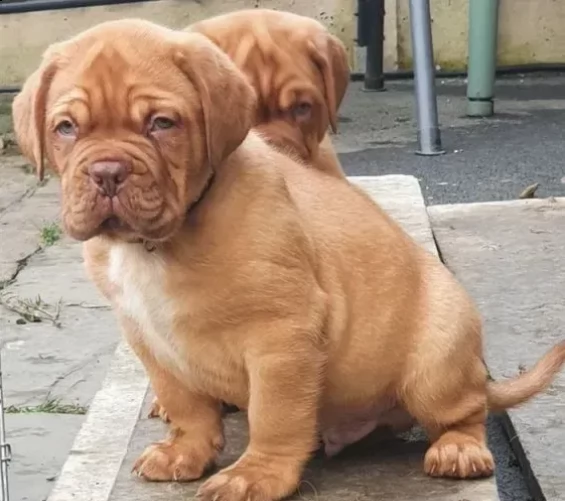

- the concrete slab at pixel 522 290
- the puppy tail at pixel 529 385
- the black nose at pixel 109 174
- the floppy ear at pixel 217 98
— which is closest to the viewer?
the black nose at pixel 109 174

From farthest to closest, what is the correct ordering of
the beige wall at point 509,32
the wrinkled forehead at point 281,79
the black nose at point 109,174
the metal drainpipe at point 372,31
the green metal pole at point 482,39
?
the beige wall at point 509,32 → the metal drainpipe at point 372,31 → the green metal pole at point 482,39 → the wrinkled forehead at point 281,79 → the black nose at point 109,174

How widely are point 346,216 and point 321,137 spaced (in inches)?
43.9

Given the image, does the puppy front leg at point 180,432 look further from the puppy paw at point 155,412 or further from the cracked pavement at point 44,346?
the cracked pavement at point 44,346

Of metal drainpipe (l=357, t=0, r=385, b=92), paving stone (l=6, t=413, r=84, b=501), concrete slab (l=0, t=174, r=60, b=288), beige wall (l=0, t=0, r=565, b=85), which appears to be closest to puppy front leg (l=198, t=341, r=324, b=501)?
paving stone (l=6, t=413, r=84, b=501)

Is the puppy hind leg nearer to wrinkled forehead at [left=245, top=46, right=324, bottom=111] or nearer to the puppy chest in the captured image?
the puppy chest

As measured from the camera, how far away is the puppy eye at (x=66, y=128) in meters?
2.41

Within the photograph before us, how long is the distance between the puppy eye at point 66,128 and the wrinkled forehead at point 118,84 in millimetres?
24

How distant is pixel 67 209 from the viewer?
242 cm

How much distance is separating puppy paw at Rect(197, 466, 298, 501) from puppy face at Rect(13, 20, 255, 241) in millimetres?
531

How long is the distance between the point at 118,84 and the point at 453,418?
108 centimetres

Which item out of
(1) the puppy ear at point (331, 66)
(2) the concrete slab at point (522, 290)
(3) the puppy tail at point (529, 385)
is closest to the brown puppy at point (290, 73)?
(1) the puppy ear at point (331, 66)

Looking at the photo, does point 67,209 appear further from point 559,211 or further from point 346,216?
point 559,211

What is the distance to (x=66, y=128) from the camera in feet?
7.98

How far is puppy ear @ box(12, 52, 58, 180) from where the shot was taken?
8.28 ft
